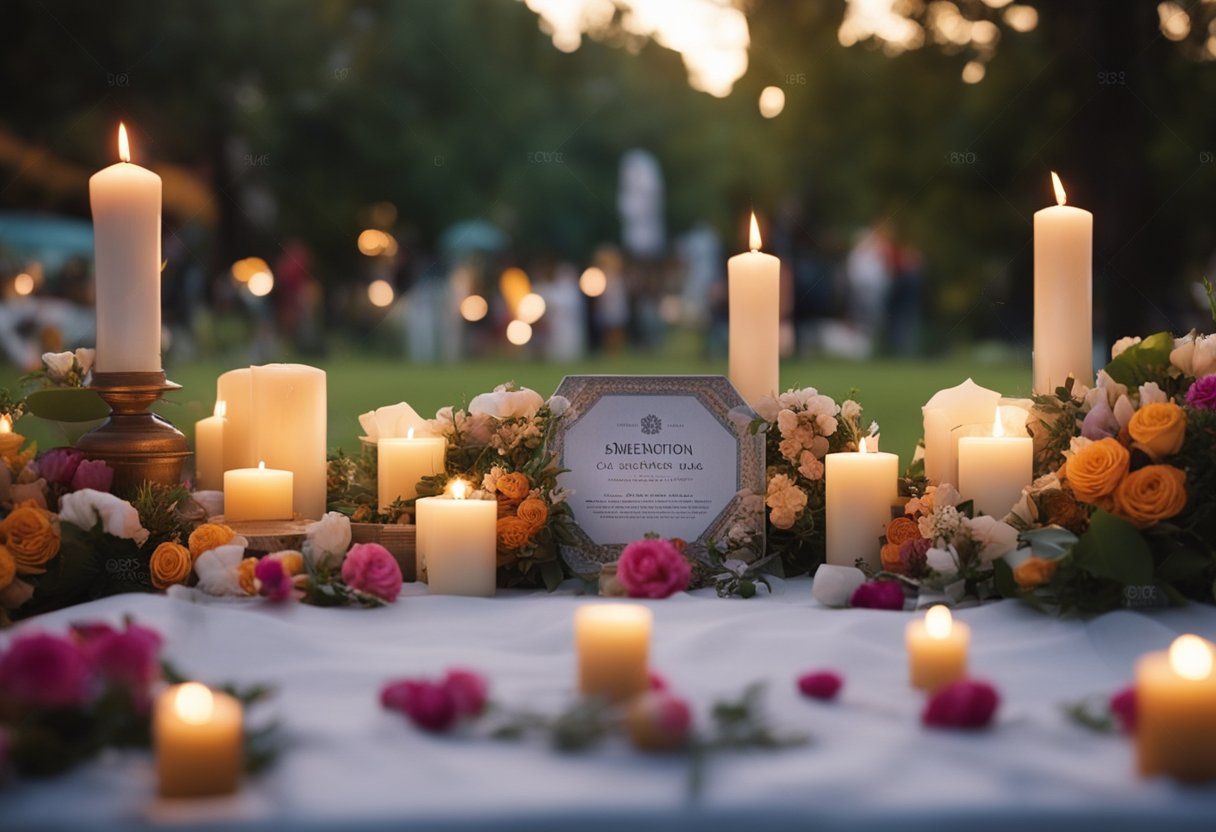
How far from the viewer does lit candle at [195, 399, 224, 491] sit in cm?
279

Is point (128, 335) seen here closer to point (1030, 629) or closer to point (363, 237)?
point (1030, 629)

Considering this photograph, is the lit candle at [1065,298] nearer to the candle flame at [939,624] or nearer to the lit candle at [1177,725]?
the candle flame at [939,624]

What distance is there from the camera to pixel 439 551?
2.36 metres

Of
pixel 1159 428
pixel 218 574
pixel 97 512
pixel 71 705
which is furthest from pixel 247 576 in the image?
pixel 1159 428

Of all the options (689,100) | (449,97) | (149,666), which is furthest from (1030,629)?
(689,100)

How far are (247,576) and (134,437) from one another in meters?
0.40

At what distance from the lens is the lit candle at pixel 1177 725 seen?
1341mm

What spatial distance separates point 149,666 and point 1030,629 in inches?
49.7

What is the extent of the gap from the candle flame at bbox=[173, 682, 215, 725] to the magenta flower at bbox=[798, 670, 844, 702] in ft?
2.29

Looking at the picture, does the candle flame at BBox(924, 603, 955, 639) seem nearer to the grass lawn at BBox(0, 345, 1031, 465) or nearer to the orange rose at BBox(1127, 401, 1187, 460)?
the orange rose at BBox(1127, 401, 1187, 460)

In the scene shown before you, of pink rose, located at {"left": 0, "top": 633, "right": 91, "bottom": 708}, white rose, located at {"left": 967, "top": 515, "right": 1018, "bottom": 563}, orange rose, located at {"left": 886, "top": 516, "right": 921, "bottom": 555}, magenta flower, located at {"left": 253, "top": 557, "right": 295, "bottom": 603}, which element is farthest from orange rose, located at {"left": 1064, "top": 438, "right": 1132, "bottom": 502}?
pink rose, located at {"left": 0, "top": 633, "right": 91, "bottom": 708}

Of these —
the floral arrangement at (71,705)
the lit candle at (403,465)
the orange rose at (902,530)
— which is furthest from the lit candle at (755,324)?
the floral arrangement at (71,705)

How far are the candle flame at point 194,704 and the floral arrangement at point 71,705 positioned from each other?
0.24 ft

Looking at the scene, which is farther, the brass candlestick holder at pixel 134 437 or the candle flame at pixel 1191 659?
the brass candlestick holder at pixel 134 437
